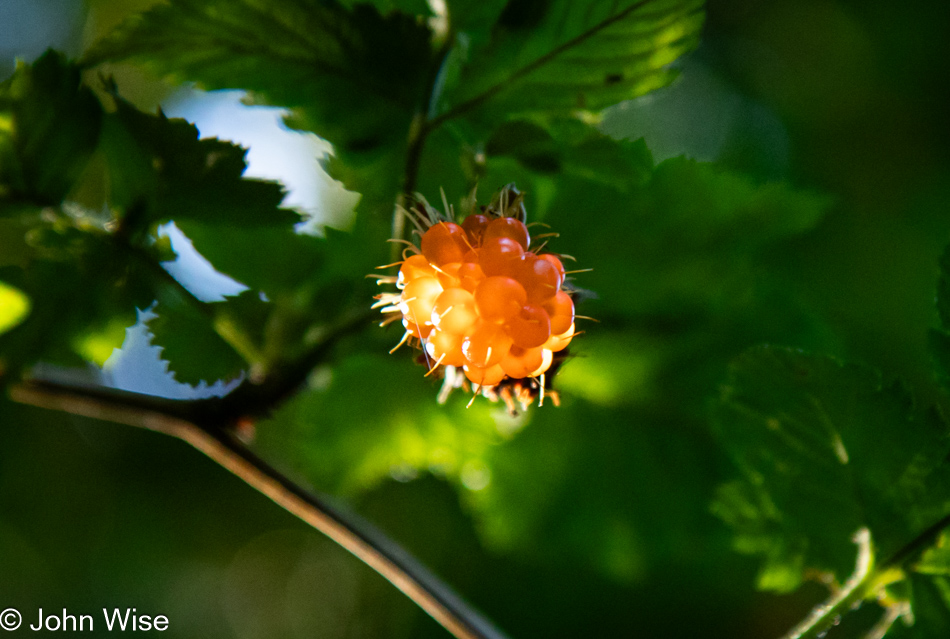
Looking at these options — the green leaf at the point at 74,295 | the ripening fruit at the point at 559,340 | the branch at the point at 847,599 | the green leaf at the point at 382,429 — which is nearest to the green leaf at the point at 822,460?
the branch at the point at 847,599

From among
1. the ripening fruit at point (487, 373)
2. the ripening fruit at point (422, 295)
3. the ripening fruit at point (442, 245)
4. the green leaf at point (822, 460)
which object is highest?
the ripening fruit at point (442, 245)

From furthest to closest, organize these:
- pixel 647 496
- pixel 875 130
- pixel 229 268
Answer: pixel 875 130 → pixel 647 496 → pixel 229 268

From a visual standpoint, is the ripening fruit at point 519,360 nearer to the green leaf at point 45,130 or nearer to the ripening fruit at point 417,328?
the ripening fruit at point 417,328

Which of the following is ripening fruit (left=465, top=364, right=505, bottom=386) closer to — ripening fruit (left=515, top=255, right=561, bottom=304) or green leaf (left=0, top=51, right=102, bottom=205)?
ripening fruit (left=515, top=255, right=561, bottom=304)

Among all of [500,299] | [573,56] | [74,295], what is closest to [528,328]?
[500,299]

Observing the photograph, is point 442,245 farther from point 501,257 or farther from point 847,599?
point 847,599

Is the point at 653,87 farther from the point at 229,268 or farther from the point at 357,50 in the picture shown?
the point at 229,268

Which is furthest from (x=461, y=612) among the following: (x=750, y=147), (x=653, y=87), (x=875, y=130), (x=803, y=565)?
(x=875, y=130)
